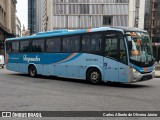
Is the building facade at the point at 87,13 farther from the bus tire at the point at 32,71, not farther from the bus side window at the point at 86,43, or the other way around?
the bus side window at the point at 86,43

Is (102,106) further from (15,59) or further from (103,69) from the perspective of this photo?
(15,59)

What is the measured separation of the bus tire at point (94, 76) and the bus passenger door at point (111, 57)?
49cm

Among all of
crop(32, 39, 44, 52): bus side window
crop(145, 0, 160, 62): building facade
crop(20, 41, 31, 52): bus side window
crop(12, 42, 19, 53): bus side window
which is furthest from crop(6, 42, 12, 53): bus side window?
crop(145, 0, 160, 62): building facade

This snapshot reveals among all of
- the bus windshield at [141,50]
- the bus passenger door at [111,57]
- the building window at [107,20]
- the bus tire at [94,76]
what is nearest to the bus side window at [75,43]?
the bus tire at [94,76]

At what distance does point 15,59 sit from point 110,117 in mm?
15648

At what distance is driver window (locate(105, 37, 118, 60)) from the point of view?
14578 millimetres

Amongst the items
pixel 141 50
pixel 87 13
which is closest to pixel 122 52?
pixel 141 50

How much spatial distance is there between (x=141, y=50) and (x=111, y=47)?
54.8 inches

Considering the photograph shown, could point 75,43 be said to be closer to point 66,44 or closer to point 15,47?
point 66,44

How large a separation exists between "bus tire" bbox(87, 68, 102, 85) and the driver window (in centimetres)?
116

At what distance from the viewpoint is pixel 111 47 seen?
583 inches

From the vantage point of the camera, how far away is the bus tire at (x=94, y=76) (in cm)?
1559

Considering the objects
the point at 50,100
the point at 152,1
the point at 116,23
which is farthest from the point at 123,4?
the point at 50,100

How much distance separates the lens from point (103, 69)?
1523 cm
